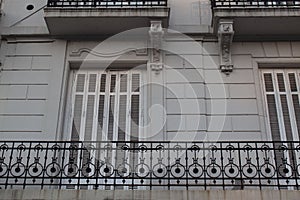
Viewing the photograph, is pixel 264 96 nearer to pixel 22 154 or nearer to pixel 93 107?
pixel 93 107

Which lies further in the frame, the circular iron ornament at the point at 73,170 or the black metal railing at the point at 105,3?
the black metal railing at the point at 105,3

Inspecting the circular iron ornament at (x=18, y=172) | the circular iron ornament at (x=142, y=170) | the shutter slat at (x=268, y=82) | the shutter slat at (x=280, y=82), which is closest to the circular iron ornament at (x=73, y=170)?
the circular iron ornament at (x=18, y=172)

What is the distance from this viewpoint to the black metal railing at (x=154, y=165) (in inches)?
343

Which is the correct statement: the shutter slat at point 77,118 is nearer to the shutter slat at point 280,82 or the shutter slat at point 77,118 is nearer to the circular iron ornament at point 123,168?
the circular iron ornament at point 123,168

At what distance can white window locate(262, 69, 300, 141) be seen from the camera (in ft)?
33.0

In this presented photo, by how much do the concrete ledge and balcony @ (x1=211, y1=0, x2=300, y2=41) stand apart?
417 cm

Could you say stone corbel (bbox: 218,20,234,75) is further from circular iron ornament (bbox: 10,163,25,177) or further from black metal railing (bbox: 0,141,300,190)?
circular iron ornament (bbox: 10,163,25,177)

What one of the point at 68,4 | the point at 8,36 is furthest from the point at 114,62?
the point at 8,36

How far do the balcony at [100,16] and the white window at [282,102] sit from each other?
277 cm

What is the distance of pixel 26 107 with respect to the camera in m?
10.1

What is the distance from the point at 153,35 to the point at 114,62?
43.2 inches

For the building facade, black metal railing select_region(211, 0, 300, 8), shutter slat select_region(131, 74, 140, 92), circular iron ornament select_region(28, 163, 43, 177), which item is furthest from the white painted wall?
circular iron ornament select_region(28, 163, 43, 177)

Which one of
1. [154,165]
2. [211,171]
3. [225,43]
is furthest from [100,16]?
[211,171]

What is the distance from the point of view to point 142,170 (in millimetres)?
9008
